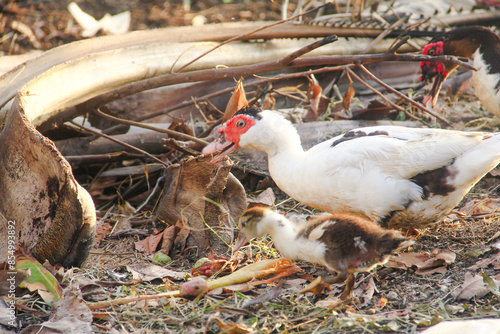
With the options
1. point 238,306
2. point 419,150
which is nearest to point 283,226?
point 238,306

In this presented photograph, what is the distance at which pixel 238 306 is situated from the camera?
2.56 m

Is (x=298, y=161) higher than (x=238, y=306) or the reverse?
higher

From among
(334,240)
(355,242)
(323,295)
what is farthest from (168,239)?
(355,242)

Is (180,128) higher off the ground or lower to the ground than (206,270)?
higher

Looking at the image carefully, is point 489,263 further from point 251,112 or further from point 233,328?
point 251,112

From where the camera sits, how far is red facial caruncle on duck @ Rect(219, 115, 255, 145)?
3.23 m

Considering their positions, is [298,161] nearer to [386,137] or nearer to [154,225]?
[386,137]

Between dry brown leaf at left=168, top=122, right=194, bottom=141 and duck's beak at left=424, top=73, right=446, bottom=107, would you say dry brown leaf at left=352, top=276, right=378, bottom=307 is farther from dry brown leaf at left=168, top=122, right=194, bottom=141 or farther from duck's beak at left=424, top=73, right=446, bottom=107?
duck's beak at left=424, top=73, right=446, bottom=107

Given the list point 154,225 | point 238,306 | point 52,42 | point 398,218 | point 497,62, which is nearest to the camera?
point 238,306

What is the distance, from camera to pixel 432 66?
4.42 metres

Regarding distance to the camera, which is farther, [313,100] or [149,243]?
[313,100]

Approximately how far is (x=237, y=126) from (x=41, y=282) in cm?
146

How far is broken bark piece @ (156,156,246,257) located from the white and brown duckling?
20.7 inches

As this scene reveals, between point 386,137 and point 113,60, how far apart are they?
212 cm
